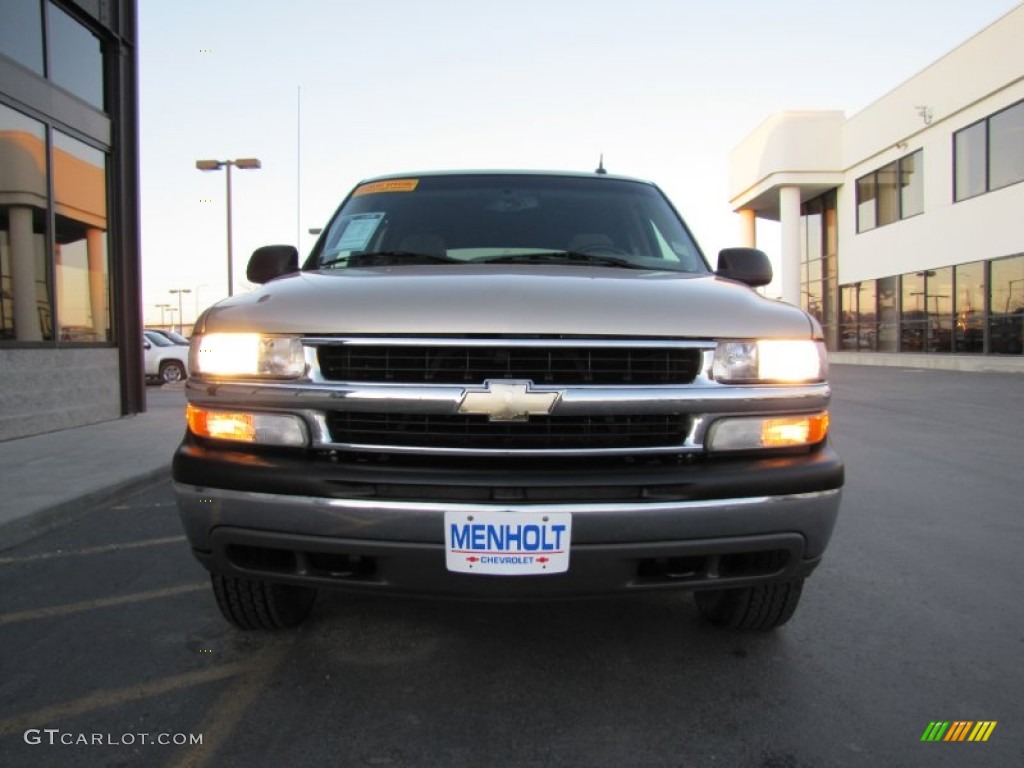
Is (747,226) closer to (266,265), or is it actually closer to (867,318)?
(867,318)

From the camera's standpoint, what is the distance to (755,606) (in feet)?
9.00

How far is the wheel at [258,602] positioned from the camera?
265 centimetres

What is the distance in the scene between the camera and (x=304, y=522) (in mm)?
2145

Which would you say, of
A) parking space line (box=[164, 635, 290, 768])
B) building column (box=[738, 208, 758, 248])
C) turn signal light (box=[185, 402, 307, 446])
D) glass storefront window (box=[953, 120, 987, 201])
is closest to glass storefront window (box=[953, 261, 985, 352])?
glass storefront window (box=[953, 120, 987, 201])

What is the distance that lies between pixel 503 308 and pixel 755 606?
57.8 inches

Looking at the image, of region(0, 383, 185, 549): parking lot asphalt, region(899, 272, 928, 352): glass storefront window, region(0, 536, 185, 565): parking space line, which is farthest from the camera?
region(899, 272, 928, 352): glass storefront window

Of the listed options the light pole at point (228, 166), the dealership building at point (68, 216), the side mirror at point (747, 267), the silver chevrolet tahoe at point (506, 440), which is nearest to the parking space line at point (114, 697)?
the silver chevrolet tahoe at point (506, 440)

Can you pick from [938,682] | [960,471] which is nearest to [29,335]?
[938,682]

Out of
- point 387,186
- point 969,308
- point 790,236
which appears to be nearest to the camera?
point 387,186

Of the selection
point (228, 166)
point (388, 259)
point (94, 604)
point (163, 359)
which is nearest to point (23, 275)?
point (94, 604)

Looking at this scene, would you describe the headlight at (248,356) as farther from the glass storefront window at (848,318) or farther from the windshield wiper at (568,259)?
the glass storefront window at (848,318)

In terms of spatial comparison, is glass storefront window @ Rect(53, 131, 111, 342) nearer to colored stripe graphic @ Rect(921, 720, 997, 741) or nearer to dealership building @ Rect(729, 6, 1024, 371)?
colored stripe graphic @ Rect(921, 720, 997, 741)

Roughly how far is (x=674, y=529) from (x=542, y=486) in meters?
0.39

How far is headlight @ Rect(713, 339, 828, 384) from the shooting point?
2336mm
